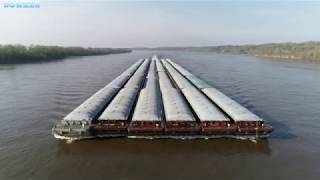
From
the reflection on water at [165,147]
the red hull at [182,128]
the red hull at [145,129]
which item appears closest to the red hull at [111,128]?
the red hull at [145,129]

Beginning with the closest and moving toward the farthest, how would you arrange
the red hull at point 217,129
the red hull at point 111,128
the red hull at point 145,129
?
the red hull at point 145,129
the red hull at point 111,128
the red hull at point 217,129

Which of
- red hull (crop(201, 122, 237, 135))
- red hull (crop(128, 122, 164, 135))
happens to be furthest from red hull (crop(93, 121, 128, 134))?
red hull (crop(201, 122, 237, 135))

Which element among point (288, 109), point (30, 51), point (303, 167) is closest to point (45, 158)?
point (303, 167)

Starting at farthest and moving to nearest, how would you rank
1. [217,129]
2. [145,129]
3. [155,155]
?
[217,129]
[145,129]
[155,155]

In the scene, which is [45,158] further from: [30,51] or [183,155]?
[30,51]

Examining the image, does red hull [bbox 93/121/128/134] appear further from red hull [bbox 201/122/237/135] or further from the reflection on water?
red hull [bbox 201/122/237/135]

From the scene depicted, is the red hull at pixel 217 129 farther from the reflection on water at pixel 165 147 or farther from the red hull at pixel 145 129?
the red hull at pixel 145 129

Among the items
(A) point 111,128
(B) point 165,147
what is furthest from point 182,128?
(A) point 111,128

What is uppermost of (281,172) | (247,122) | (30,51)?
(30,51)

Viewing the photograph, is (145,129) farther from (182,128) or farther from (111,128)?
(182,128)

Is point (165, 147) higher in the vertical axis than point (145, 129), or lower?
lower

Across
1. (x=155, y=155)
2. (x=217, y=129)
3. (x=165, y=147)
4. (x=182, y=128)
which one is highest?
(x=182, y=128)
